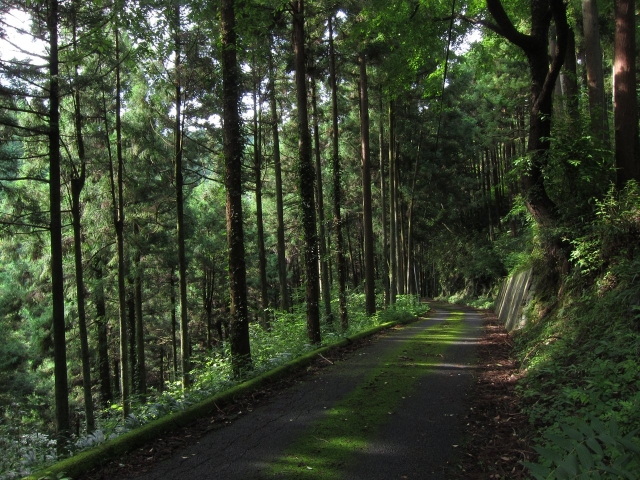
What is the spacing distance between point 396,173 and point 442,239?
52.3ft

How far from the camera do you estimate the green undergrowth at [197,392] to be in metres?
5.22

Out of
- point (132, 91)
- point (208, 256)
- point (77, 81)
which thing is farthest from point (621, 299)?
point (208, 256)

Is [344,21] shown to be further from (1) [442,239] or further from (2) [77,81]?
(1) [442,239]

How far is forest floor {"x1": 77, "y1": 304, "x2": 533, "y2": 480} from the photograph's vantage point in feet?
12.4

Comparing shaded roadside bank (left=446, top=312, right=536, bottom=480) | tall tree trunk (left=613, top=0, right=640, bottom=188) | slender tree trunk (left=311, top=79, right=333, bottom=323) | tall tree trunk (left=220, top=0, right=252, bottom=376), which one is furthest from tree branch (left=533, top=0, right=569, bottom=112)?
slender tree trunk (left=311, top=79, right=333, bottom=323)

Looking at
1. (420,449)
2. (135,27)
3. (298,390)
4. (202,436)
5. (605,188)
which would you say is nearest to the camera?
(420,449)

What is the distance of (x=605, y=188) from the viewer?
7.89m

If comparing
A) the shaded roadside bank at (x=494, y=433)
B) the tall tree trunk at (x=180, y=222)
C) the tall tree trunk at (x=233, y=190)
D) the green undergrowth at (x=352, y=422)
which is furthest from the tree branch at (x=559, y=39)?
the tall tree trunk at (x=180, y=222)

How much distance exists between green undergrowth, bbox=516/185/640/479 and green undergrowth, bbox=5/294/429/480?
4.26 metres

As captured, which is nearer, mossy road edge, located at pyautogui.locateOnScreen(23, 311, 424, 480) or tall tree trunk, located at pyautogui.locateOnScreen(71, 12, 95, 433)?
mossy road edge, located at pyautogui.locateOnScreen(23, 311, 424, 480)

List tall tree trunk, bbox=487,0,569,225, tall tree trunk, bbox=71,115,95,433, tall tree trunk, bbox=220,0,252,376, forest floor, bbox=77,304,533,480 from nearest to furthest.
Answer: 1. forest floor, bbox=77,304,533,480
2. tall tree trunk, bbox=220,0,252,376
3. tall tree trunk, bbox=487,0,569,225
4. tall tree trunk, bbox=71,115,95,433

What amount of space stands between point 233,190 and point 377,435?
5.05 metres

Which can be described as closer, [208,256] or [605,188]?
[605,188]

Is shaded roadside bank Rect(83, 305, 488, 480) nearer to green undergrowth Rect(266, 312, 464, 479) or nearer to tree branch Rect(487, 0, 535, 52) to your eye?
green undergrowth Rect(266, 312, 464, 479)
